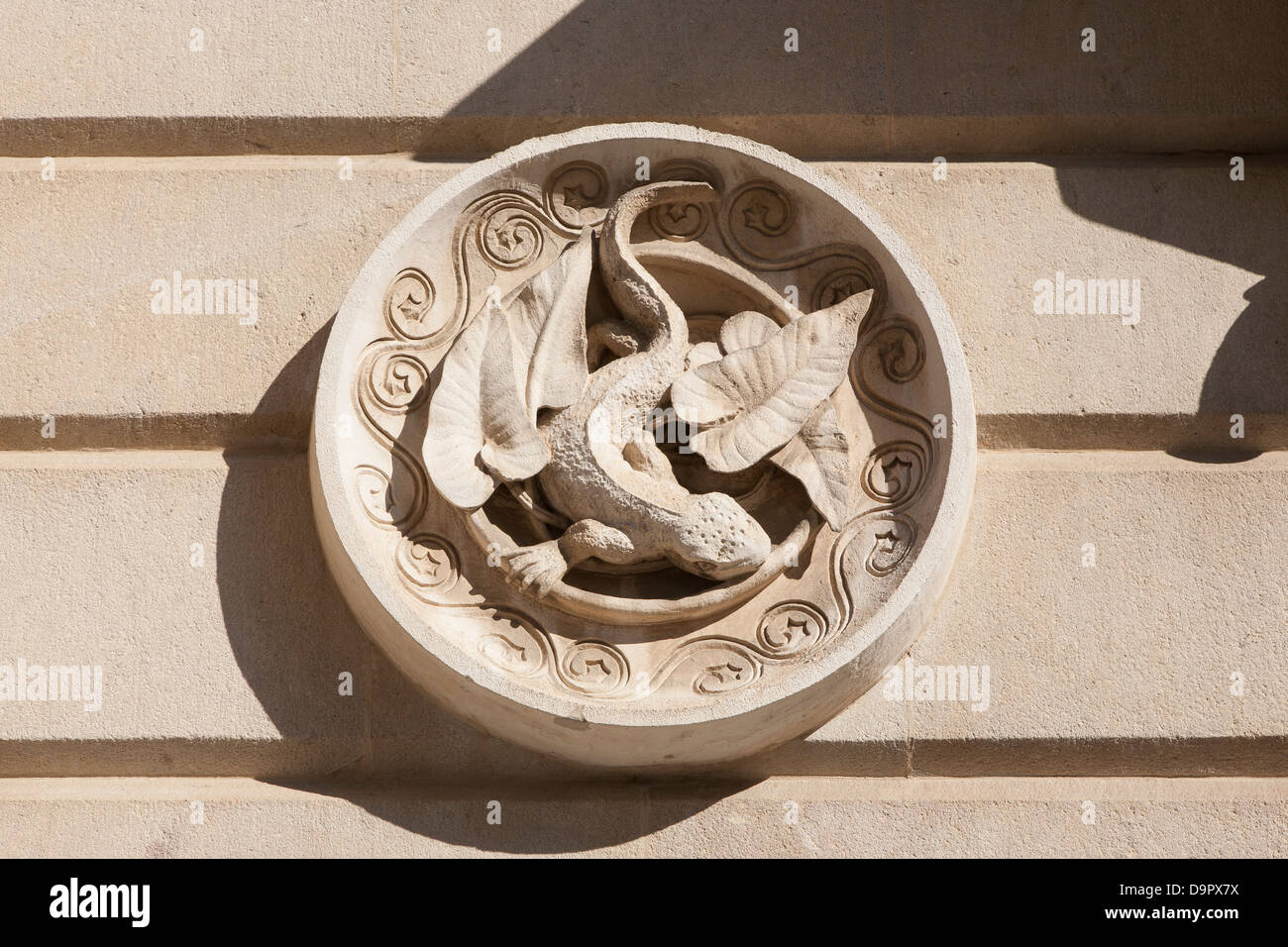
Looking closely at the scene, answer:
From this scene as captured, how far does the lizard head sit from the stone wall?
0.63 m

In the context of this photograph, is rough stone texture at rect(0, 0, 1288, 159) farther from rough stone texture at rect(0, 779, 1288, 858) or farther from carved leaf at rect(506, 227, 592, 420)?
rough stone texture at rect(0, 779, 1288, 858)

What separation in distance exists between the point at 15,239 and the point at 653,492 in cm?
262

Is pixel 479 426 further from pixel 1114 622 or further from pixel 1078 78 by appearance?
pixel 1078 78

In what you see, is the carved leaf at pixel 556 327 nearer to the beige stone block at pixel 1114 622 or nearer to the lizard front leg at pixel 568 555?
the lizard front leg at pixel 568 555

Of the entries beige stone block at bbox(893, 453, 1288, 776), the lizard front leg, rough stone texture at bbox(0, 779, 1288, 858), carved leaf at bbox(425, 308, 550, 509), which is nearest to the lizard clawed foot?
the lizard front leg

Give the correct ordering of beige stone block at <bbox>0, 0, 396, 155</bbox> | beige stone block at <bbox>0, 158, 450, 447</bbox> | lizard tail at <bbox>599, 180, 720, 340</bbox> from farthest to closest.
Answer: beige stone block at <bbox>0, 0, 396, 155</bbox> → beige stone block at <bbox>0, 158, 450, 447</bbox> → lizard tail at <bbox>599, 180, 720, 340</bbox>

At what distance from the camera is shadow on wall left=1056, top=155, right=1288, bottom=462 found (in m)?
6.04

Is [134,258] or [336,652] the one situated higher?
[134,258]

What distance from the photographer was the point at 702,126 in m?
6.31

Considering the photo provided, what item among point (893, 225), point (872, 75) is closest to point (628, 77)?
point (872, 75)

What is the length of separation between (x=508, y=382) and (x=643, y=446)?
1.64 feet

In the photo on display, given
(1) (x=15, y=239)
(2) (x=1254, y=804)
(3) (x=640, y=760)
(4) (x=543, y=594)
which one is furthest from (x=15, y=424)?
(2) (x=1254, y=804)
